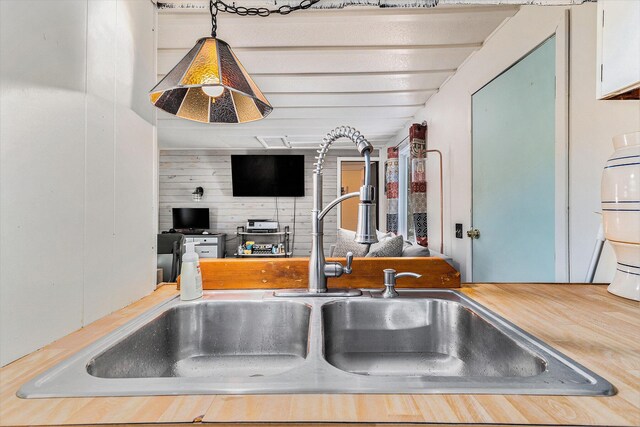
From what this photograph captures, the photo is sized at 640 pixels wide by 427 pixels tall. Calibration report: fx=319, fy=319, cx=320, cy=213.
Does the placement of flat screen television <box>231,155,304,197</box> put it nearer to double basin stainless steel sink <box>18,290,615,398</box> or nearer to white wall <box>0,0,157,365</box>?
white wall <box>0,0,157,365</box>

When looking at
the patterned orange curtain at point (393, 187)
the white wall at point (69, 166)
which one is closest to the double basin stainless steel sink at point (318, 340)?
the white wall at point (69, 166)

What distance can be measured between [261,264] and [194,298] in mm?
226

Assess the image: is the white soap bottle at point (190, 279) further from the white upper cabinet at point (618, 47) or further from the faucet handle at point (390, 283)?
the white upper cabinet at point (618, 47)

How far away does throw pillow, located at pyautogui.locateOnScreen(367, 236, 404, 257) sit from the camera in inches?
91.0

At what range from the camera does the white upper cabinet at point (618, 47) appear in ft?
2.55

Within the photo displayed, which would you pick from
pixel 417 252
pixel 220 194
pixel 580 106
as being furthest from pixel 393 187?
pixel 220 194

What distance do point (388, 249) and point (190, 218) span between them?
4.05 metres

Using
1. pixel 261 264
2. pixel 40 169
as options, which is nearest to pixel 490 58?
pixel 261 264

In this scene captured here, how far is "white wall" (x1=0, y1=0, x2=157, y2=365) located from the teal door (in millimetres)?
1614

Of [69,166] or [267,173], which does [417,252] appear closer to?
[69,166]

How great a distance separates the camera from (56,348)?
0.60 meters

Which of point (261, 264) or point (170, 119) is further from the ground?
point (170, 119)

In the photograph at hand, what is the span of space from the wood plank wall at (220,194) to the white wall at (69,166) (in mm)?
4472

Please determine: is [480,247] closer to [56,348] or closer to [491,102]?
[491,102]
